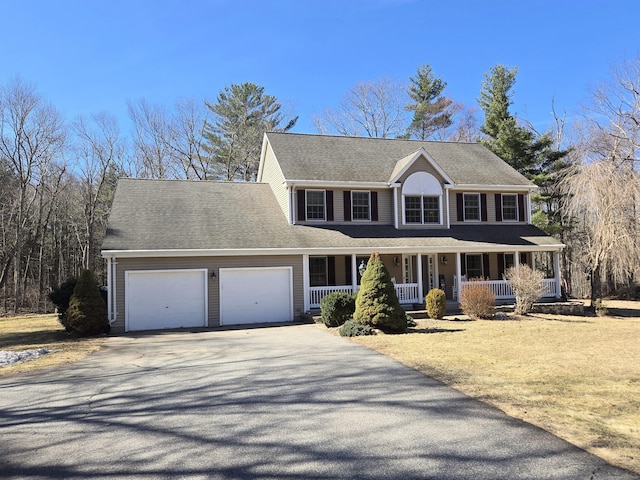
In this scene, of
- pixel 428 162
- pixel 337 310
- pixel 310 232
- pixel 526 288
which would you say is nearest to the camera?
pixel 337 310

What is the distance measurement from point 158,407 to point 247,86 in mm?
33267

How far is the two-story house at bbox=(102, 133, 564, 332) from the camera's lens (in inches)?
647

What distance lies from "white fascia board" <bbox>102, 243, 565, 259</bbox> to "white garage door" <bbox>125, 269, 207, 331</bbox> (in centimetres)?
70

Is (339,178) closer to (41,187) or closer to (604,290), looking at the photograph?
(604,290)

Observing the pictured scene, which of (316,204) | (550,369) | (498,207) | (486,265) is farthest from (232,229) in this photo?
(550,369)

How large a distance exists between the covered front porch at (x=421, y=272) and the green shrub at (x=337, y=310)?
2.65m

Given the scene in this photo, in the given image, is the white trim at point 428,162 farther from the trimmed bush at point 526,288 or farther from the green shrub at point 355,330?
the green shrub at point 355,330

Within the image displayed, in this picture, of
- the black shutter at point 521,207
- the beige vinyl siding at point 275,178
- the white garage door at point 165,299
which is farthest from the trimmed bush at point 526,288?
the white garage door at point 165,299

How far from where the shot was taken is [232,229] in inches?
712

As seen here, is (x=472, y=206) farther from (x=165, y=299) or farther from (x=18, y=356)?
(x=18, y=356)

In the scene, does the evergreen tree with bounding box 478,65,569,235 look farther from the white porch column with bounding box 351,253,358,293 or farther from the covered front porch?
the white porch column with bounding box 351,253,358,293

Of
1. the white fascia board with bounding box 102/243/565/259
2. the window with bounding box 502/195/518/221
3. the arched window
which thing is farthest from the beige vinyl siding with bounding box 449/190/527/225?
the white fascia board with bounding box 102/243/565/259

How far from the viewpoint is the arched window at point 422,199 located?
20.2 metres

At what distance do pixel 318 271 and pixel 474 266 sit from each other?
7133 mm
